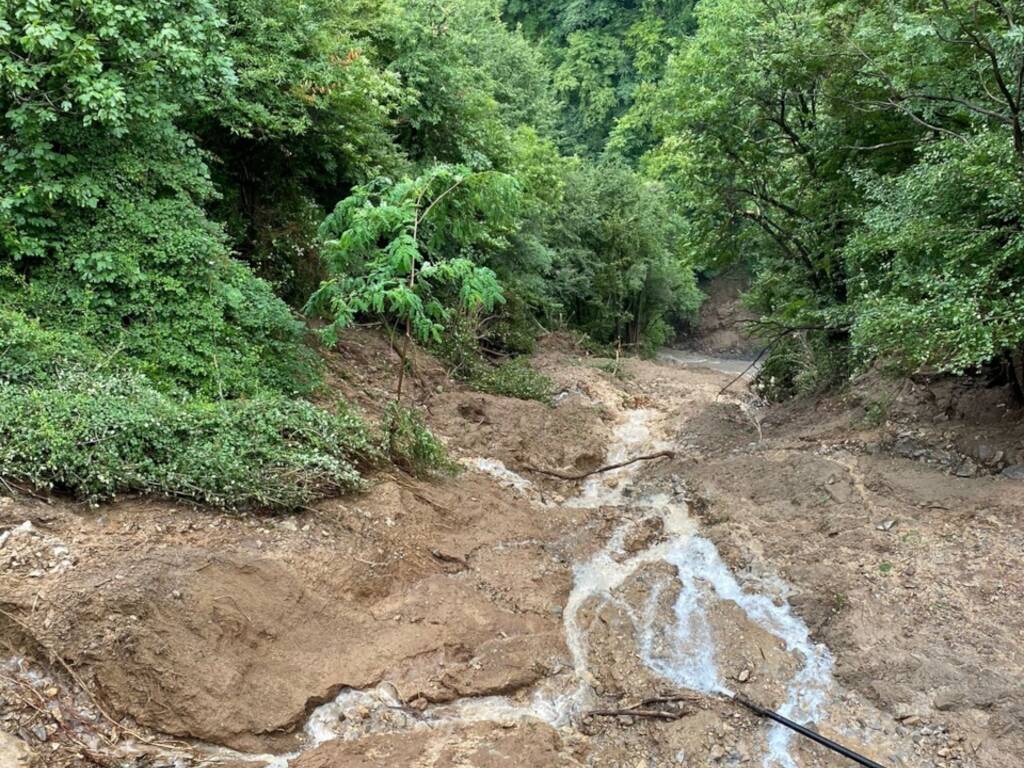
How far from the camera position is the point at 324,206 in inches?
450

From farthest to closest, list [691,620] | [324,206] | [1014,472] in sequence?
[324,206] → [1014,472] → [691,620]

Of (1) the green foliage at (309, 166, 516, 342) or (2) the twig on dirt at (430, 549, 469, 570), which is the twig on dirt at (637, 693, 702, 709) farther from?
(1) the green foliage at (309, 166, 516, 342)

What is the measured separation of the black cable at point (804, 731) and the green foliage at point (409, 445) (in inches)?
154

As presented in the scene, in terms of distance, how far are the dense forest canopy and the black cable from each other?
3.43 meters

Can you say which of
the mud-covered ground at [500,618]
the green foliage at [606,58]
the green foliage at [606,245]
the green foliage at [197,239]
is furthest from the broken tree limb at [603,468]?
the green foliage at [606,58]

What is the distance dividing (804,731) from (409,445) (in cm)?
460

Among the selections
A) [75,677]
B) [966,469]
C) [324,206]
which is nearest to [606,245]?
[324,206]

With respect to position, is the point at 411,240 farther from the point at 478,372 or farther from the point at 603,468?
Answer: the point at 478,372

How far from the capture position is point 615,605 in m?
6.53

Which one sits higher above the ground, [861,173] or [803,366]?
[861,173]

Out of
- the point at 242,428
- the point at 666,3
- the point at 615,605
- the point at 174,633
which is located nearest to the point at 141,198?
the point at 242,428

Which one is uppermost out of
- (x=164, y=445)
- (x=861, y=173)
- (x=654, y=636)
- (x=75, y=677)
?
(x=861, y=173)

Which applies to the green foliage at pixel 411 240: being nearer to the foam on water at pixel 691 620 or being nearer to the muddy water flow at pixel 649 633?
the muddy water flow at pixel 649 633

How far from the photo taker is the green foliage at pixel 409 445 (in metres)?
7.04
